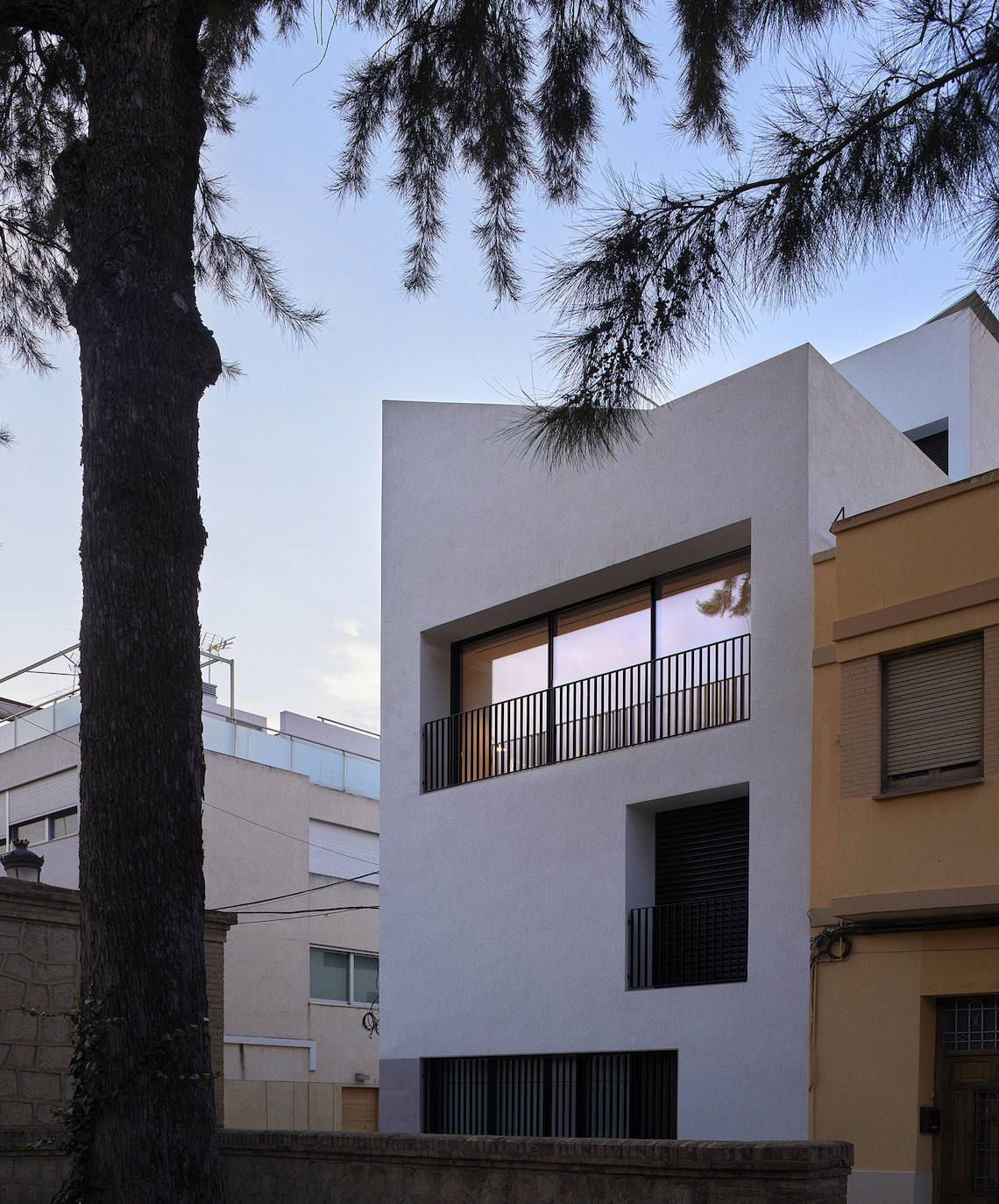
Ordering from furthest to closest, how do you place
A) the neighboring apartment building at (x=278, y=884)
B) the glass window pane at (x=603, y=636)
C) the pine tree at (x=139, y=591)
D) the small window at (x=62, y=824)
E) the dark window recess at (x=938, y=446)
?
the small window at (x=62, y=824) → the neighboring apartment building at (x=278, y=884) → the dark window recess at (x=938, y=446) → the glass window pane at (x=603, y=636) → the pine tree at (x=139, y=591)

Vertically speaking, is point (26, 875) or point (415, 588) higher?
point (415, 588)

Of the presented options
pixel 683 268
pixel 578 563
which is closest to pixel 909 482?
pixel 578 563

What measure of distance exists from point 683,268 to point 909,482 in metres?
8.36

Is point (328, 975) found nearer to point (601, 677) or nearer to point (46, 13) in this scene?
point (601, 677)

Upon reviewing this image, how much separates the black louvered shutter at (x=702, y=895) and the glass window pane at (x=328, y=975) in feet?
49.5

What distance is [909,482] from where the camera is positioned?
15102 mm

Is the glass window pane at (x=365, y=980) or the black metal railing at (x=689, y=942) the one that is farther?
the glass window pane at (x=365, y=980)

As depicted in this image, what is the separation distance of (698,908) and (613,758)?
5.67 ft

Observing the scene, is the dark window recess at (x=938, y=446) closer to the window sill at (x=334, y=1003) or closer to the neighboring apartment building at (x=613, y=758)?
the neighboring apartment building at (x=613, y=758)

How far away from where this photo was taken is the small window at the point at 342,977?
1110 inches

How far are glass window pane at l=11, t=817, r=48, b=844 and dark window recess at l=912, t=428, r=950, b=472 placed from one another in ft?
59.9

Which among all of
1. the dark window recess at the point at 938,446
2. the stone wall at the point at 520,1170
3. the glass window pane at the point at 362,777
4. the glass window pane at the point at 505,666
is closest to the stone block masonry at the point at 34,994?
the stone wall at the point at 520,1170

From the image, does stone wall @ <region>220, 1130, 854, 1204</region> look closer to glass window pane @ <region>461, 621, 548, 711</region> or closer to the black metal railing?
the black metal railing

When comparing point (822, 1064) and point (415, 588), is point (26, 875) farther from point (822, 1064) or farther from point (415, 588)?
point (822, 1064)
